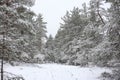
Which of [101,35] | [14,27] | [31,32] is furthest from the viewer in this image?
[101,35]

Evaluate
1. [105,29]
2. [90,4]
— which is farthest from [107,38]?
[90,4]

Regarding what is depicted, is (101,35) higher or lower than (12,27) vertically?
higher

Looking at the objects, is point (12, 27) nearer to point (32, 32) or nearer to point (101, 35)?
point (32, 32)

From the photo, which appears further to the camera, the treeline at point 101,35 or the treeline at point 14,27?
the treeline at point 101,35

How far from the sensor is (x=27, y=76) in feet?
48.0

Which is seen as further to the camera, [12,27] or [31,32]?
[31,32]

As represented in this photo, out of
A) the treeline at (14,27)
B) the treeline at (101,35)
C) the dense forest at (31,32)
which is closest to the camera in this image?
the treeline at (14,27)

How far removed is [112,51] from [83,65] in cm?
A: 730

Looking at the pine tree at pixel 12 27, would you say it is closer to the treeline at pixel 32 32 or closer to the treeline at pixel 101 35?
the treeline at pixel 32 32

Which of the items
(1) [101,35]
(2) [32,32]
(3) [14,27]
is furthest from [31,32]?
(1) [101,35]

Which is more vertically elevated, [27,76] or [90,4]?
[90,4]

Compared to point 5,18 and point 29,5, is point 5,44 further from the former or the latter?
point 29,5

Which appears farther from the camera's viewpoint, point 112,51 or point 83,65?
point 83,65

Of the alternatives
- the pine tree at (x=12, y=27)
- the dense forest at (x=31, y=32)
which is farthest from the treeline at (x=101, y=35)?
the pine tree at (x=12, y=27)
